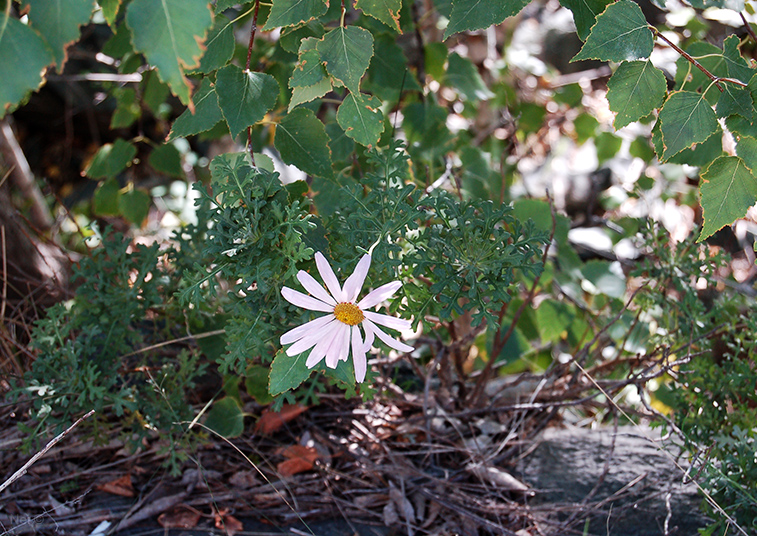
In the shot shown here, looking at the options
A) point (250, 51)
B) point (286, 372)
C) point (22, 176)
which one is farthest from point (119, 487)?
point (22, 176)

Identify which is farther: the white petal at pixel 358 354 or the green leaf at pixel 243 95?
the green leaf at pixel 243 95

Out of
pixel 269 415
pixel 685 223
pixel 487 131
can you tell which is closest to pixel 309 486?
pixel 269 415

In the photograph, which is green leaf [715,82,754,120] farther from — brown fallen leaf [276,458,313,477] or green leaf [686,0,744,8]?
brown fallen leaf [276,458,313,477]

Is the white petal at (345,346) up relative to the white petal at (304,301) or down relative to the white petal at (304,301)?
down

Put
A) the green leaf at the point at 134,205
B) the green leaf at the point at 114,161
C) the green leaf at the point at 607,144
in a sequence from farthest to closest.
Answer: the green leaf at the point at 607,144, the green leaf at the point at 134,205, the green leaf at the point at 114,161

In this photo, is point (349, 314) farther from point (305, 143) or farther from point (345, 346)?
point (305, 143)

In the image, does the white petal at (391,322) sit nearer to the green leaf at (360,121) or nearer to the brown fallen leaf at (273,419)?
the green leaf at (360,121)

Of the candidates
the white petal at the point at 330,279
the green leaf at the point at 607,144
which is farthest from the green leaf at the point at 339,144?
the green leaf at the point at 607,144
